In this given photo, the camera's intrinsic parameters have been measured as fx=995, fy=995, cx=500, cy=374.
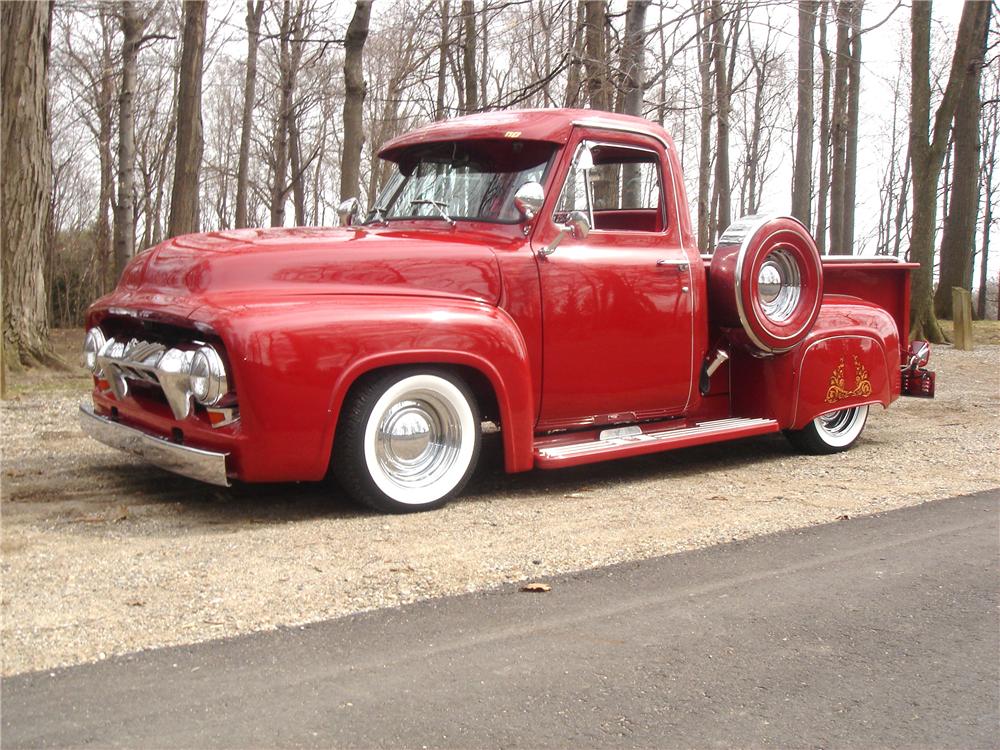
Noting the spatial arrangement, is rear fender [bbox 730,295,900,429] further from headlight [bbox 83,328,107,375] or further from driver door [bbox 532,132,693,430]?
headlight [bbox 83,328,107,375]

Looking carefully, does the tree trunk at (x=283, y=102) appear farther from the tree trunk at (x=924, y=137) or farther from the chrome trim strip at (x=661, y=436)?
the chrome trim strip at (x=661, y=436)

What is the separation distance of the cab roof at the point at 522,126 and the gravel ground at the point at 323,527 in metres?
2.02

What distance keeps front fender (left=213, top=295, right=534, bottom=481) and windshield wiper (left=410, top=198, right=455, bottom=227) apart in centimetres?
80

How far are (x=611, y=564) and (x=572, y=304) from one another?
1772 millimetres

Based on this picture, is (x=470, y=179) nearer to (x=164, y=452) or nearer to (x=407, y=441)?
(x=407, y=441)

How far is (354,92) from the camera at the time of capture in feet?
46.4

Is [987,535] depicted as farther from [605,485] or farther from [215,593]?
[215,593]

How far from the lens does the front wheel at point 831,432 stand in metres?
6.92

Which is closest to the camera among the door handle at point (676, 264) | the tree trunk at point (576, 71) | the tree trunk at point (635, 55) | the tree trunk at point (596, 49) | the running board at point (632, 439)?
the running board at point (632, 439)

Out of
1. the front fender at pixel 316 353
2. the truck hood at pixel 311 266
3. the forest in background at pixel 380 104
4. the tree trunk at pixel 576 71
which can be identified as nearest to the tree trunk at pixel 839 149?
the forest in background at pixel 380 104

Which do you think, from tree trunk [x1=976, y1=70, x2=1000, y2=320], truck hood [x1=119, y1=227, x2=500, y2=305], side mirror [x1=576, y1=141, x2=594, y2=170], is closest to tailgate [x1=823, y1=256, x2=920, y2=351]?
side mirror [x1=576, y1=141, x2=594, y2=170]

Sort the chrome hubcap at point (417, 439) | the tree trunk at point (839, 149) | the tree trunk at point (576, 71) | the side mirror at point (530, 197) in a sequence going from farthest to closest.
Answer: the tree trunk at point (839, 149)
the tree trunk at point (576, 71)
the side mirror at point (530, 197)
the chrome hubcap at point (417, 439)

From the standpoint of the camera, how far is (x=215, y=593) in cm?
367

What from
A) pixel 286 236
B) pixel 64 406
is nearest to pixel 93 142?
pixel 64 406
